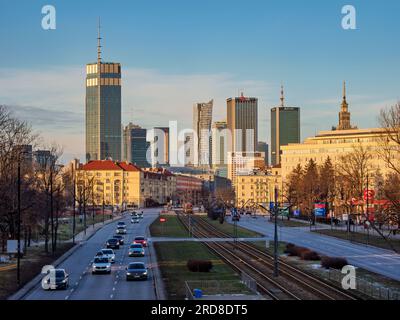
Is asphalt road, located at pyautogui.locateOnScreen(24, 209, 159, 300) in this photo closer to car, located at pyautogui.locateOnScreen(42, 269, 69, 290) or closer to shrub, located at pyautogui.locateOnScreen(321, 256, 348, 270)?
car, located at pyautogui.locateOnScreen(42, 269, 69, 290)

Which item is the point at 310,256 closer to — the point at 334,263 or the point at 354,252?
the point at 334,263

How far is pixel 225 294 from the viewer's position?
130ft

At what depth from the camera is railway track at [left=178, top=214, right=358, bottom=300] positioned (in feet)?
137

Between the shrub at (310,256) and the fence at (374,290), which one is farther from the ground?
the fence at (374,290)

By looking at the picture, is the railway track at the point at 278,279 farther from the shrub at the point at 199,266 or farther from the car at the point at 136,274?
the car at the point at 136,274

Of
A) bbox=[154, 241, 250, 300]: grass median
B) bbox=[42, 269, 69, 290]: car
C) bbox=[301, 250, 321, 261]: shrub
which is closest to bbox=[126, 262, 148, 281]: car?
bbox=[154, 241, 250, 300]: grass median

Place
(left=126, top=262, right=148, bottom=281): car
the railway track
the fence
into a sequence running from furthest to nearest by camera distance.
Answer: (left=126, top=262, right=148, bottom=281): car, the railway track, the fence

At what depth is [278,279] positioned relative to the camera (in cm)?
5019

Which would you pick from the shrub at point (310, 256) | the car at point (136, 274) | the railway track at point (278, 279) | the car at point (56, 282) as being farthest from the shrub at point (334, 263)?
the car at point (56, 282)

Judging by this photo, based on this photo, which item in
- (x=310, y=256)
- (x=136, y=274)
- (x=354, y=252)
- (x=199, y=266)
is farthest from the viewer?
(x=354, y=252)

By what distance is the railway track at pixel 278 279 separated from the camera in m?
41.7

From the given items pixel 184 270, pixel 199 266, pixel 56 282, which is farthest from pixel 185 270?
pixel 56 282

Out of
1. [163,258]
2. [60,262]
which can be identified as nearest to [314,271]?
[163,258]
